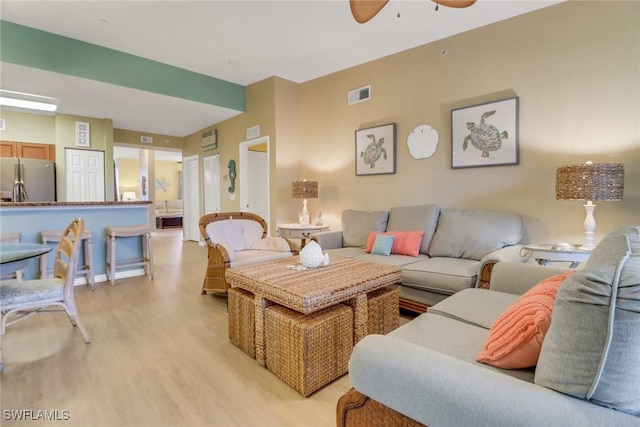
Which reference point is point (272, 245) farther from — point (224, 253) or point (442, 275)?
point (442, 275)

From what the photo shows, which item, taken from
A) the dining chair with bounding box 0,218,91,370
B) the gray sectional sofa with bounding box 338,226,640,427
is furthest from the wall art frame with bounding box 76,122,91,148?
the gray sectional sofa with bounding box 338,226,640,427

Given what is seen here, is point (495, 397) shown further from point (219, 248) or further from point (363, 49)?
point (363, 49)

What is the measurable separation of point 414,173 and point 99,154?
5.66 metres

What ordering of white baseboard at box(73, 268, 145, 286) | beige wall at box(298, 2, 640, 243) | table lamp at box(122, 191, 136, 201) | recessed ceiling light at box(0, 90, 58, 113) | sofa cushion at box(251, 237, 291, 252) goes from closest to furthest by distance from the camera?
beige wall at box(298, 2, 640, 243)
sofa cushion at box(251, 237, 291, 252)
white baseboard at box(73, 268, 145, 286)
recessed ceiling light at box(0, 90, 58, 113)
table lamp at box(122, 191, 136, 201)

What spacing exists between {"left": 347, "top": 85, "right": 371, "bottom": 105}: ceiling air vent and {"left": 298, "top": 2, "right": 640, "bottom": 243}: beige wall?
3.1 inches

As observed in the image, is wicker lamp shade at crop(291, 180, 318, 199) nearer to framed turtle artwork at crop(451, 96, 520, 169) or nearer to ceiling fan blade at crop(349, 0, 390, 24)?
framed turtle artwork at crop(451, 96, 520, 169)

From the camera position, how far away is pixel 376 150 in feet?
13.8

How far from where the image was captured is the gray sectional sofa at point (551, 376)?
69 centimetres

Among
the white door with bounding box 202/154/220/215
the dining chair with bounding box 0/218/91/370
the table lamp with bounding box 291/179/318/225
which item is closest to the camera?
the dining chair with bounding box 0/218/91/370

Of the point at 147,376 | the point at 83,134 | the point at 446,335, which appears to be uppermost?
the point at 83,134

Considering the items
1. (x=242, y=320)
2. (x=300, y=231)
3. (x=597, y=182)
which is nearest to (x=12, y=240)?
(x=242, y=320)

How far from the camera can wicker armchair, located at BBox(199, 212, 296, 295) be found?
304 cm

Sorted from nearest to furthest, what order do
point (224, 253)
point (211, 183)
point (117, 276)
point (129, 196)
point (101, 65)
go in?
1. point (224, 253)
2. point (101, 65)
3. point (117, 276)
4. point (211, 183)
5. point (129, 196)

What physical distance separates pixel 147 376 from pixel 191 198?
6.10 m
